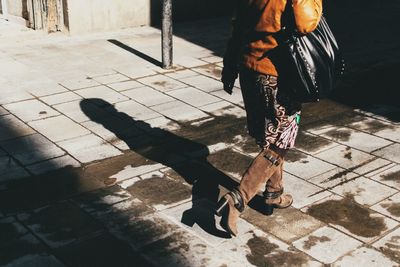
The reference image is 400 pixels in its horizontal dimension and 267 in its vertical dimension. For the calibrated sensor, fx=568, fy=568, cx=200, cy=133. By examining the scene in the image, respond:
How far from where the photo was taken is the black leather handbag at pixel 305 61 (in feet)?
12.1

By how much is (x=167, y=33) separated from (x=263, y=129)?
4.47 meters

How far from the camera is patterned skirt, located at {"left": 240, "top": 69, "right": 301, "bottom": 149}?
383 centimetres

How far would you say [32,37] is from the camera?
9.94m

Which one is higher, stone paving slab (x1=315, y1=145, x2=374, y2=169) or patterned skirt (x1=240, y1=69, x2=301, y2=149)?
patterned skirt (x1=240, y1=69, x2=301, y2=149)

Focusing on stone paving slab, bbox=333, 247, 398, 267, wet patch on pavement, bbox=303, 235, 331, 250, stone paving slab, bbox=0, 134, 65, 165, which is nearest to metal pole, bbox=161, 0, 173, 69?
stone paving slab, bbox=0, 134, 65, 165

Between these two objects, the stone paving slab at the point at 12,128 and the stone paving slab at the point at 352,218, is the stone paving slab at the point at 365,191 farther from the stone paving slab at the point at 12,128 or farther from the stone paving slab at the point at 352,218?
the stone paving slab at the point at 12,128

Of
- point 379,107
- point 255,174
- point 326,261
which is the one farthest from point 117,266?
point 379,107

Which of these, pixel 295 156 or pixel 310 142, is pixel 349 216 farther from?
pixel 310 142

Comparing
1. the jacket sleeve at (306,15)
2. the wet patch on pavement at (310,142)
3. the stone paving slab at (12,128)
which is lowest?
the stone paving slab at (12,128)

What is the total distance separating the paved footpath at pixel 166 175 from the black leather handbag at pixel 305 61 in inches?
42.5

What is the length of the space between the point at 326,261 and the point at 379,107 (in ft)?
11.8

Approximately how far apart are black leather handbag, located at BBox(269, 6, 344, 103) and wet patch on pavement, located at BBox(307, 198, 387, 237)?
1.05 m

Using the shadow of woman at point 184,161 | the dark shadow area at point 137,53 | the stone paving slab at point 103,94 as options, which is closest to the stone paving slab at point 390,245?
the shadow of woman at point 184,161

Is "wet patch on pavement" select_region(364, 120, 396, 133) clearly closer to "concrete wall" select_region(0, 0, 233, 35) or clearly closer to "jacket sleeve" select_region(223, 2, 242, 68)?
"jacket sleeve" select_region(223, 2, 242, 68)
